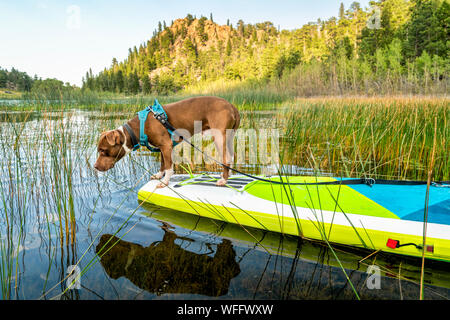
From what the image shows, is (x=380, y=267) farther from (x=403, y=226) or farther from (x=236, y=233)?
(x=236, y=233)

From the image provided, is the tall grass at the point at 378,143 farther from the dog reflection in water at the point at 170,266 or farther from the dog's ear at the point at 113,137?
the dog's ear at the point at 113,137

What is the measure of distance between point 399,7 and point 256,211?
235ft

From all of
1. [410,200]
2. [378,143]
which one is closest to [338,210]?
[410,200]

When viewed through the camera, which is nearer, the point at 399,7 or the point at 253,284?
the point at 253,284

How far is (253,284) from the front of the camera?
202 cm

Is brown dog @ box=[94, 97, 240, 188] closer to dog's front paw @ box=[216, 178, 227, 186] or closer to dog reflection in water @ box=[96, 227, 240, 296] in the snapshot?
dog's front paw @ box=[216, 178, 227, 186]

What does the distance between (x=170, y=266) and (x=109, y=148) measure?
79.4 inches

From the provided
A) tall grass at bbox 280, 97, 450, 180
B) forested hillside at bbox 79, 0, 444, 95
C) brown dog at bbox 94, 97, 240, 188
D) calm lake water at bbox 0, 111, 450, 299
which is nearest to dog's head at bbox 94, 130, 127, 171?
brown dog at bbox 94, 97, 240, 188

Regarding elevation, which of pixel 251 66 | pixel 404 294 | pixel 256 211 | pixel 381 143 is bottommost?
pixel 404 294

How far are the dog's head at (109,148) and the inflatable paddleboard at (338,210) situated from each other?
75 centimetres

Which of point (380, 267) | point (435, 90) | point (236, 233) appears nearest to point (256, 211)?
point (236, 233)

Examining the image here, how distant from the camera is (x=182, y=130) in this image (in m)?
3.77

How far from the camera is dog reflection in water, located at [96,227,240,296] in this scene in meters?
2.00

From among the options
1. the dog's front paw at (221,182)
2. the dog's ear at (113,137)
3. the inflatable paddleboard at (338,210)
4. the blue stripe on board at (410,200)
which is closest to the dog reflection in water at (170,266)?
the inflatable paddleboard at (338,210)
